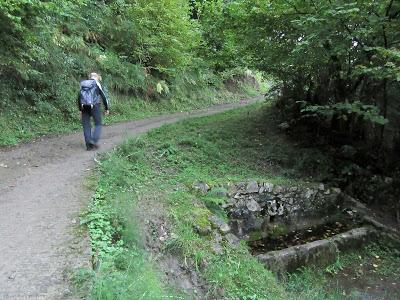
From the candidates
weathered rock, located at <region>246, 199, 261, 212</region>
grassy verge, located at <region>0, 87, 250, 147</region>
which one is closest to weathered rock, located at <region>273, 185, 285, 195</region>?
weathered rock, located at <region>246, 199, 261, 212</region>

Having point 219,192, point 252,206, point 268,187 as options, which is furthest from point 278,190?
point 219,192

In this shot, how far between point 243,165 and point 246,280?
15.0ft

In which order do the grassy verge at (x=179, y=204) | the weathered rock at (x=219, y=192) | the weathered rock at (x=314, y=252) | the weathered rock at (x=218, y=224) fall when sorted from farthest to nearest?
1. the weathered rock at (x=219, y=192)
2. the weathered rock at (x=314, y=252)
3. the weathered rock at (x=218, y=224)
4. the grassy verge at (x=179, y=204)

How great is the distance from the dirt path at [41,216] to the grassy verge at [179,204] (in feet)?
1.04

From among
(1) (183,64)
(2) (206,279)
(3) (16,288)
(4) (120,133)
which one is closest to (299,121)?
(4) (120,133)

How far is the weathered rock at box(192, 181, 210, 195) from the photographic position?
25.8 feet

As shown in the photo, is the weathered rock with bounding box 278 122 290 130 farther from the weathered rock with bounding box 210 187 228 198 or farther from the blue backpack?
the blue backpack

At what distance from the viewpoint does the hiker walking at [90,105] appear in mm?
8961

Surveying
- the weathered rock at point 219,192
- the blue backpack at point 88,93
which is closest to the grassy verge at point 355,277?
the weathered rock at point 219,192

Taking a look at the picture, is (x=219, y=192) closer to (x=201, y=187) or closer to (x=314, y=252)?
(x=201, y=187)

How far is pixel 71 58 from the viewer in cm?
1330

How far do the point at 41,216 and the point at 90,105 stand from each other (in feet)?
12.7

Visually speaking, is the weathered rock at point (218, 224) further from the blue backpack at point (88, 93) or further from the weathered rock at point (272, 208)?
Answer: the blue backpack at point (88, 93)

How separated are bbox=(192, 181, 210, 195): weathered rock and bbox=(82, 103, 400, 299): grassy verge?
113 mm
